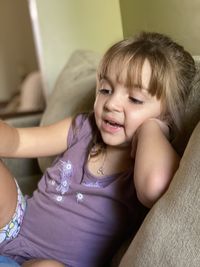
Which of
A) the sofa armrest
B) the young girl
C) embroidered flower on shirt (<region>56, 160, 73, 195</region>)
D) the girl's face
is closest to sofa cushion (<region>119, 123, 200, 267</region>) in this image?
the young girl

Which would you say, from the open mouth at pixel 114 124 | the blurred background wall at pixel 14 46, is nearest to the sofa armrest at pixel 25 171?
the open mouth at pixel 114 124

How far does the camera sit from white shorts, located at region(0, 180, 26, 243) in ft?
A: 3.34

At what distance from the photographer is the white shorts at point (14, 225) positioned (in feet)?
3.34

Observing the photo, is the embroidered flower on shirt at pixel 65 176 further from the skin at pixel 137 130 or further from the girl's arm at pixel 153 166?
the girl's arm at pixel 153 166

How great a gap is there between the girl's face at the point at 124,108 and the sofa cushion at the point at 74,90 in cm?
34

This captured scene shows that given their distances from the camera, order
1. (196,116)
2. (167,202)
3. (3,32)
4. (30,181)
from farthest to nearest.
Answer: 1. (3,32)
2. (30,181)
3. (196,116)
4. (167,202)

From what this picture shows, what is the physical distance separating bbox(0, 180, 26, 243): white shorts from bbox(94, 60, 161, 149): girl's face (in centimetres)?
27

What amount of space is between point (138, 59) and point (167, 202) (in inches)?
14.2

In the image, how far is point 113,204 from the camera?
957 mm

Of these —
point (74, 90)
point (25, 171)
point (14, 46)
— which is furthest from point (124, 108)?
point (14, 46)

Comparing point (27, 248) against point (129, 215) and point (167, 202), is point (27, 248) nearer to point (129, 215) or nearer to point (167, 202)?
point (129, 215)

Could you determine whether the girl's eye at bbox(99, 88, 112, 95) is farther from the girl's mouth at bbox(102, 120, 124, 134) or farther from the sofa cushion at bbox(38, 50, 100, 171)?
the sofa cushion at bbox(38, 50, 100, 171)

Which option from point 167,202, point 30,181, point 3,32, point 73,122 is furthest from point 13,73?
point 167,202

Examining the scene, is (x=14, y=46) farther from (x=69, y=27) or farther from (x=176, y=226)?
(x=176, y=226)
